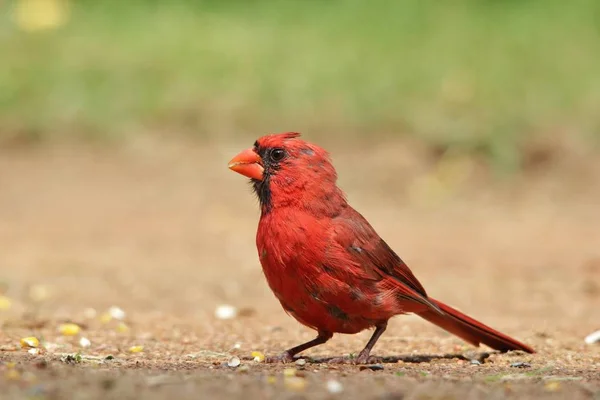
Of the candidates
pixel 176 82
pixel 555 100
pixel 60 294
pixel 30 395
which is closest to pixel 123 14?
pixel 176 82

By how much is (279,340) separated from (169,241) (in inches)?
145

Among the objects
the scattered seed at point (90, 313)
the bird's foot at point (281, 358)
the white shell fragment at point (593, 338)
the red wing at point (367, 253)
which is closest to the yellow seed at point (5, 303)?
the scattered seed at point (90, 313)

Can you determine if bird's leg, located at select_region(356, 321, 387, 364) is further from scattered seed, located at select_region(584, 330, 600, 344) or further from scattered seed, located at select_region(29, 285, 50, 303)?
scattered seed, located at select_region(29, 285, 50, 303)

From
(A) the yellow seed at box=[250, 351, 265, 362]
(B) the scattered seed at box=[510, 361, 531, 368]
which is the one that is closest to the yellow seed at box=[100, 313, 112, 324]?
(A) the yellow seed at box=[250, 351, 265, 362]

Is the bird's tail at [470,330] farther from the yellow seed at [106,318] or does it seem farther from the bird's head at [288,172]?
the yellow seed at [106,318]

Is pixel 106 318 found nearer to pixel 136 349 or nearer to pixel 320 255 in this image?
pixel 136 349

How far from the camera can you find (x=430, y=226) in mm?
9438

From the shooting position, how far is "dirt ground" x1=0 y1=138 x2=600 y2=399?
3796 millimetres

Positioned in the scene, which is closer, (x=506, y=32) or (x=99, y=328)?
(x=99, y=328)

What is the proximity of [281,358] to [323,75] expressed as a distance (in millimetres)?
7181

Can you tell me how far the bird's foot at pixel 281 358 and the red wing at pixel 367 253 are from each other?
53 cm

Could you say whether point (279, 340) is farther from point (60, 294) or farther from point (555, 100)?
point (555, 100)

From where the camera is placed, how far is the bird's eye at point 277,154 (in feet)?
16.0

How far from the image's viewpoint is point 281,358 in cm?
477
